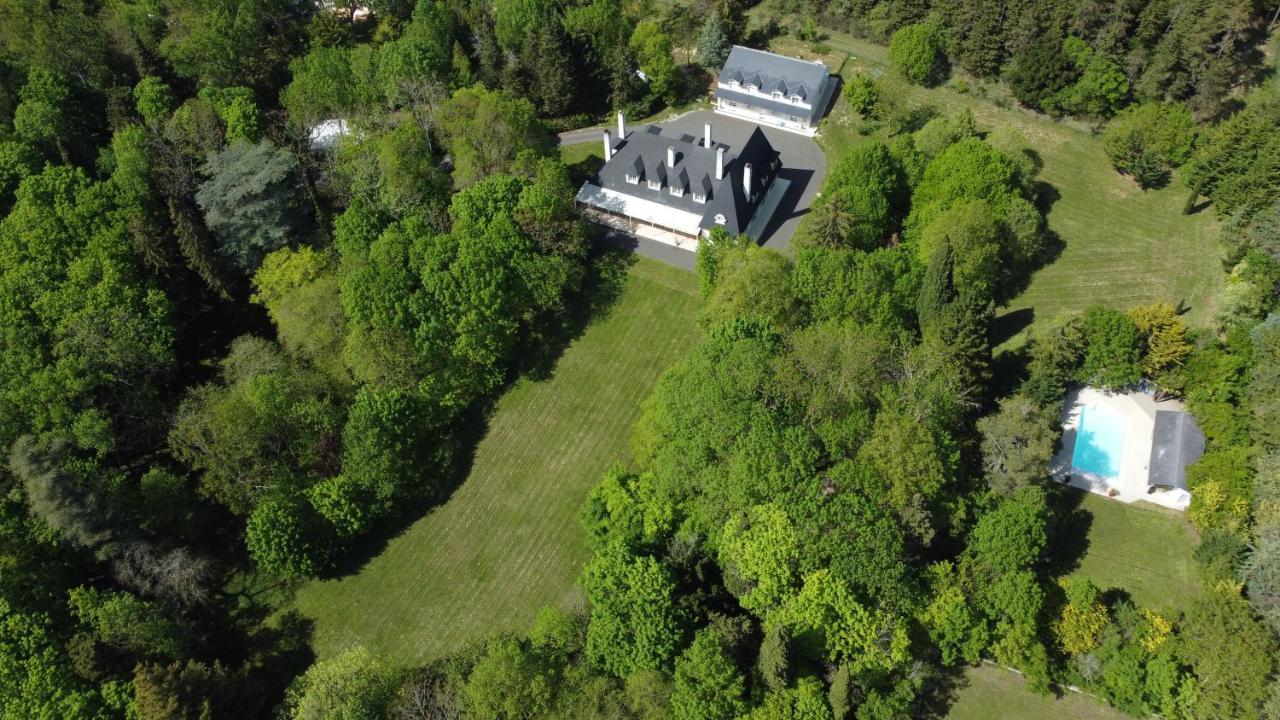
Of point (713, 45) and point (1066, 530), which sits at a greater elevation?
point (713, 45)

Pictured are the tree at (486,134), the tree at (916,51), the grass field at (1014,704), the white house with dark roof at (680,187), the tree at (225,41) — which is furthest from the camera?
the tree at (916,51)

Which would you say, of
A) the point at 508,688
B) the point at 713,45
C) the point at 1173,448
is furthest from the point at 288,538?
the point at 713,45

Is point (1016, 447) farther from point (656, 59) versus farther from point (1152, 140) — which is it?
point (656, 59)

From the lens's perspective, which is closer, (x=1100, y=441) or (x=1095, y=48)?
(x=1100, y=441)

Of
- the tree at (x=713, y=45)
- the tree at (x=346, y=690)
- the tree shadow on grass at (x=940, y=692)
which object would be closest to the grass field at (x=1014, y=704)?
the tree shadow on grass at (x=940, y=692)

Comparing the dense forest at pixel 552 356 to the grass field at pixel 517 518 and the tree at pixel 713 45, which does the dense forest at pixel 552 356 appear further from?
the grass field at pixel 517 518
